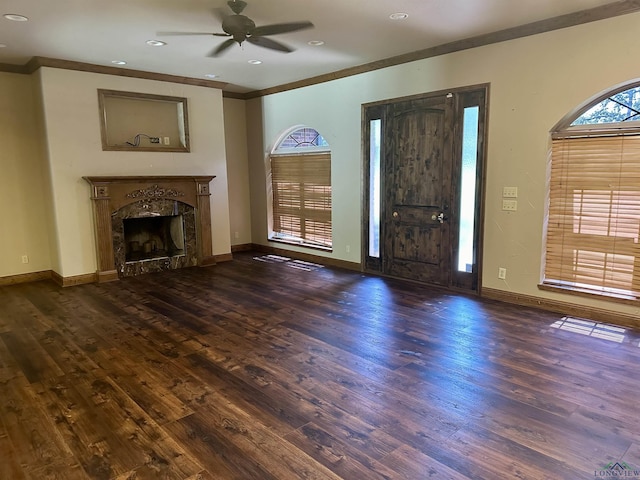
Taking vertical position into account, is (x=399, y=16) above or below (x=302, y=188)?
above

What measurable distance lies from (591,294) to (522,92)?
2.14m

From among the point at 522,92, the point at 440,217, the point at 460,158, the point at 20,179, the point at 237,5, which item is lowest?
the point at 440,217

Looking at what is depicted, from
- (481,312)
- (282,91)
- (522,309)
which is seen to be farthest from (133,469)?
(282,91)

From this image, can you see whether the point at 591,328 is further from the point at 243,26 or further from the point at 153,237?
the point at 153,237

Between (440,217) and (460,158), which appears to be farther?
(440,217)

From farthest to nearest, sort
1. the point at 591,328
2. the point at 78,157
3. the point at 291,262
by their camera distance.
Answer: the point at 291,262, the point at 78,157, the point at 591,328

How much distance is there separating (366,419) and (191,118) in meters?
5.58

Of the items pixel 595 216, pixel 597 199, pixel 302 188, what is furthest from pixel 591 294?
pixel 302 188

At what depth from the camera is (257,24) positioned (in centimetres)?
421

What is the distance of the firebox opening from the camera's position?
6.48 m

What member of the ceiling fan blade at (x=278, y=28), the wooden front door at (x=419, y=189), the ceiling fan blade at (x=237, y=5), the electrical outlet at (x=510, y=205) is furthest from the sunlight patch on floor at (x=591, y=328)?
the ceiling fan blade at (x=237, y=5)

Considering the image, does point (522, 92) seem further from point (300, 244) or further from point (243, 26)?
point (300, 244)

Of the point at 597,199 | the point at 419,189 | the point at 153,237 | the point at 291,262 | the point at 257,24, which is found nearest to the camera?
the point at 597,199

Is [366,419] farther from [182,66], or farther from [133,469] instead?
[182,66]
